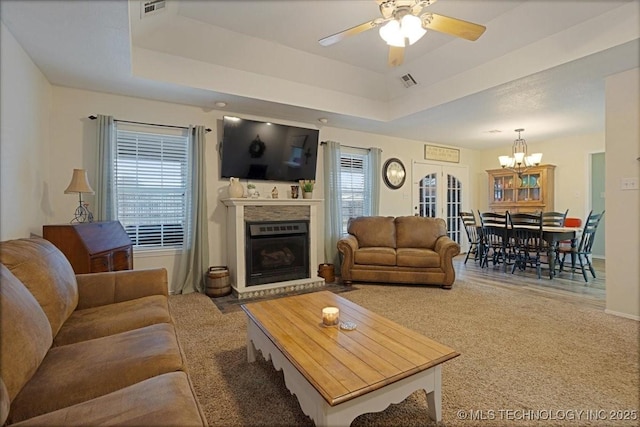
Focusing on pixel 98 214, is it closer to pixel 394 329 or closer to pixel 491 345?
pixel 394 329

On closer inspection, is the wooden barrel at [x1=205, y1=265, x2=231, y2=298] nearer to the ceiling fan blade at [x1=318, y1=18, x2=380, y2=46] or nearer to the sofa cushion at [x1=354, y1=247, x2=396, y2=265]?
the sofa cushion at [x1=354, y1=247, x2=396, y2=265]

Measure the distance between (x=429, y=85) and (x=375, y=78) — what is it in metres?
0.74

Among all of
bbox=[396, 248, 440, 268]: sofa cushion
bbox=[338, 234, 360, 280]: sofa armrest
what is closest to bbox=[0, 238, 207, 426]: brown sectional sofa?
bbox=[338, 234, 360, 280]: sofa armrest

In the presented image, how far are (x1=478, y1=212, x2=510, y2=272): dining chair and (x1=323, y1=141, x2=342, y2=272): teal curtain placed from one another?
2.51 meters

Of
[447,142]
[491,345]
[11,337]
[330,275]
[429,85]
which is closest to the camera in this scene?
[11,337]

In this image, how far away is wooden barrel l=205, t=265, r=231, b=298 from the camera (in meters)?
3.77

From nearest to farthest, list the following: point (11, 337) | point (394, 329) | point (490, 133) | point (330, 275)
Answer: point (11, 337) → point (394, 329) → point (330, 275) → point (490, 133)

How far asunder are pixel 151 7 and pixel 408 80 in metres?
3.10

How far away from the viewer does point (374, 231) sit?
476cm

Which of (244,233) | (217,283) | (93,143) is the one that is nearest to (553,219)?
(244,233)

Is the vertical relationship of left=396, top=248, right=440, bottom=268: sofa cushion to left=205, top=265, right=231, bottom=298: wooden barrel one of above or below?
above

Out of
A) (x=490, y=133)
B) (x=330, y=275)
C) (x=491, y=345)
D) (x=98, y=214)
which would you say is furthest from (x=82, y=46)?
(x=490, y=133)

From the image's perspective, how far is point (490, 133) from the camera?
18.6 ft

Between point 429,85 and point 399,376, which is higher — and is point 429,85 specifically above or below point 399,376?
above
